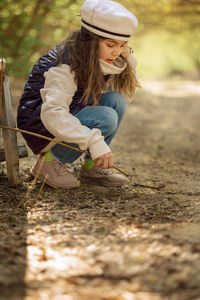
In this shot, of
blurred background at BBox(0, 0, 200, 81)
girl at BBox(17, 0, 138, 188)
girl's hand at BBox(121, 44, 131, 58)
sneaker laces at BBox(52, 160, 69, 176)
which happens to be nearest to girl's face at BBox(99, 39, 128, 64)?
girl at BBox(17, 0, 138, 188)

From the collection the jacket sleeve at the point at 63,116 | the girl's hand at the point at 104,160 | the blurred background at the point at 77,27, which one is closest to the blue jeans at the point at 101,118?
the jacket sleeve at the point at 63,116

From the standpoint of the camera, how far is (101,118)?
8.00 feet

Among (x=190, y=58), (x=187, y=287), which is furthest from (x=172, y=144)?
(x=190, y=58)

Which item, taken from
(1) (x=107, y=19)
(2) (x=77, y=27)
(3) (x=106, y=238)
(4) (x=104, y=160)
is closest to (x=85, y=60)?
(1) (x=107, y=19)

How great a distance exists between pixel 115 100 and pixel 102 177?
53 centimetres

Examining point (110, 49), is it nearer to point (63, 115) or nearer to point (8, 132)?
point (63, 115)

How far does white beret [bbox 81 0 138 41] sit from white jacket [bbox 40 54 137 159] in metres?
0.29

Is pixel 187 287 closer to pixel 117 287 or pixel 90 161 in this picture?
pixel 117 287

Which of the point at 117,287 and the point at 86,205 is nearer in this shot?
the point at 117,287

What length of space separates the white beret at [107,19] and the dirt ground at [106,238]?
3.22 feet

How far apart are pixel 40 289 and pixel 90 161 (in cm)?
119

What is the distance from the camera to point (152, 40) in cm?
1352

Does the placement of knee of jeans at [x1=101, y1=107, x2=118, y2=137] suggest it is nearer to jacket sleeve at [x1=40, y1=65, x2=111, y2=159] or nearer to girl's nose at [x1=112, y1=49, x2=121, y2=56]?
jacket sleeve at [x1=40, y1=65, x2=111, y2=159]

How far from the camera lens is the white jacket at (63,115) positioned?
2.20 metres
